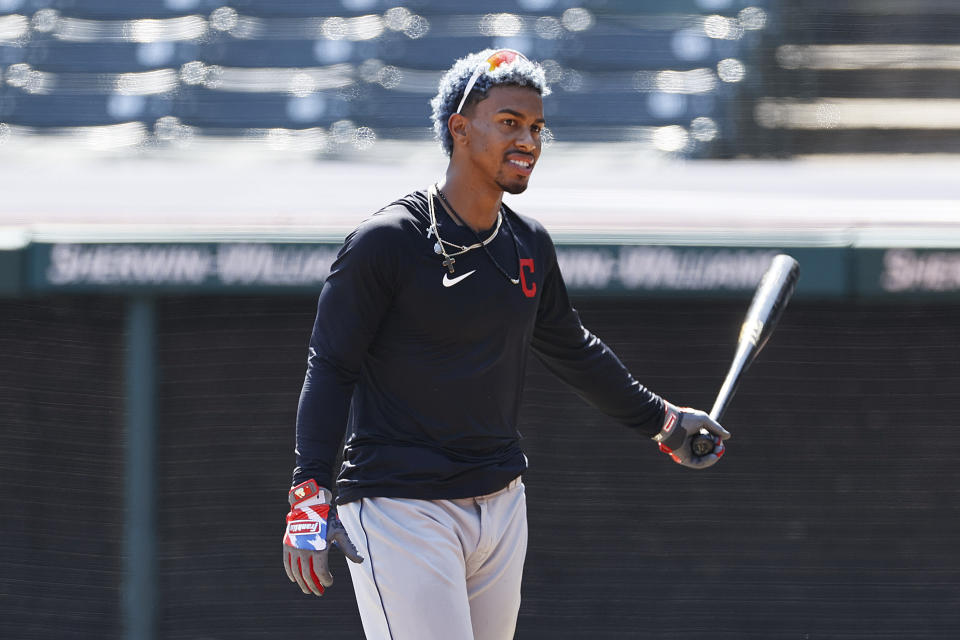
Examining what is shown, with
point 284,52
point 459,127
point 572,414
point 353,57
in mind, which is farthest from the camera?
point 284,52

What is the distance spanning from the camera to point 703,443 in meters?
2.81

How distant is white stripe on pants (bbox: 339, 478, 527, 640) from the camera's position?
224 centimetres

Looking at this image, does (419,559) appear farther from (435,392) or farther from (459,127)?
(459,127)

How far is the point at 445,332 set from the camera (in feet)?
7.50

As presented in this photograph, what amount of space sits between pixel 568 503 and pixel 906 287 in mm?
1277

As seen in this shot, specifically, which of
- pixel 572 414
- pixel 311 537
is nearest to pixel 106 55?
pixel 572 414

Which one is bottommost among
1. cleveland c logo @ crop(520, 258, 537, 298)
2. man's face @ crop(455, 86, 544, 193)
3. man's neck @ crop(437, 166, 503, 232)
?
cleveland c logo @ crop(520, 258, 537, 298)

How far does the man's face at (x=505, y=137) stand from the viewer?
234 cm

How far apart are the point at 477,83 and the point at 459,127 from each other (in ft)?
0.30

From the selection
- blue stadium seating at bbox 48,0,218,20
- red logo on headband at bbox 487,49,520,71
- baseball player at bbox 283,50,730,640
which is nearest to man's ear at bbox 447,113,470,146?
baseball player at bbox 283,50,730,640

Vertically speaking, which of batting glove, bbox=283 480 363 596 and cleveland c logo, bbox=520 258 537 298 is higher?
cleveland c logo, bbox=520 258 537 298

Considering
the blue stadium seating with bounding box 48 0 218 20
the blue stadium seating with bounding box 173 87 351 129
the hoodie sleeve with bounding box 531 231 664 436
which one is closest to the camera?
the hoodie sleeve with bounding box 531 231 664 436

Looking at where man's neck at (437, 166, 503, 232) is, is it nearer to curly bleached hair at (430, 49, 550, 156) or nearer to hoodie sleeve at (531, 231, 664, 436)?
curly bleached hair at (430, 49, 550, 156)

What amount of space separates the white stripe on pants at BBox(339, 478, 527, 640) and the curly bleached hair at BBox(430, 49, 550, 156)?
73cm
